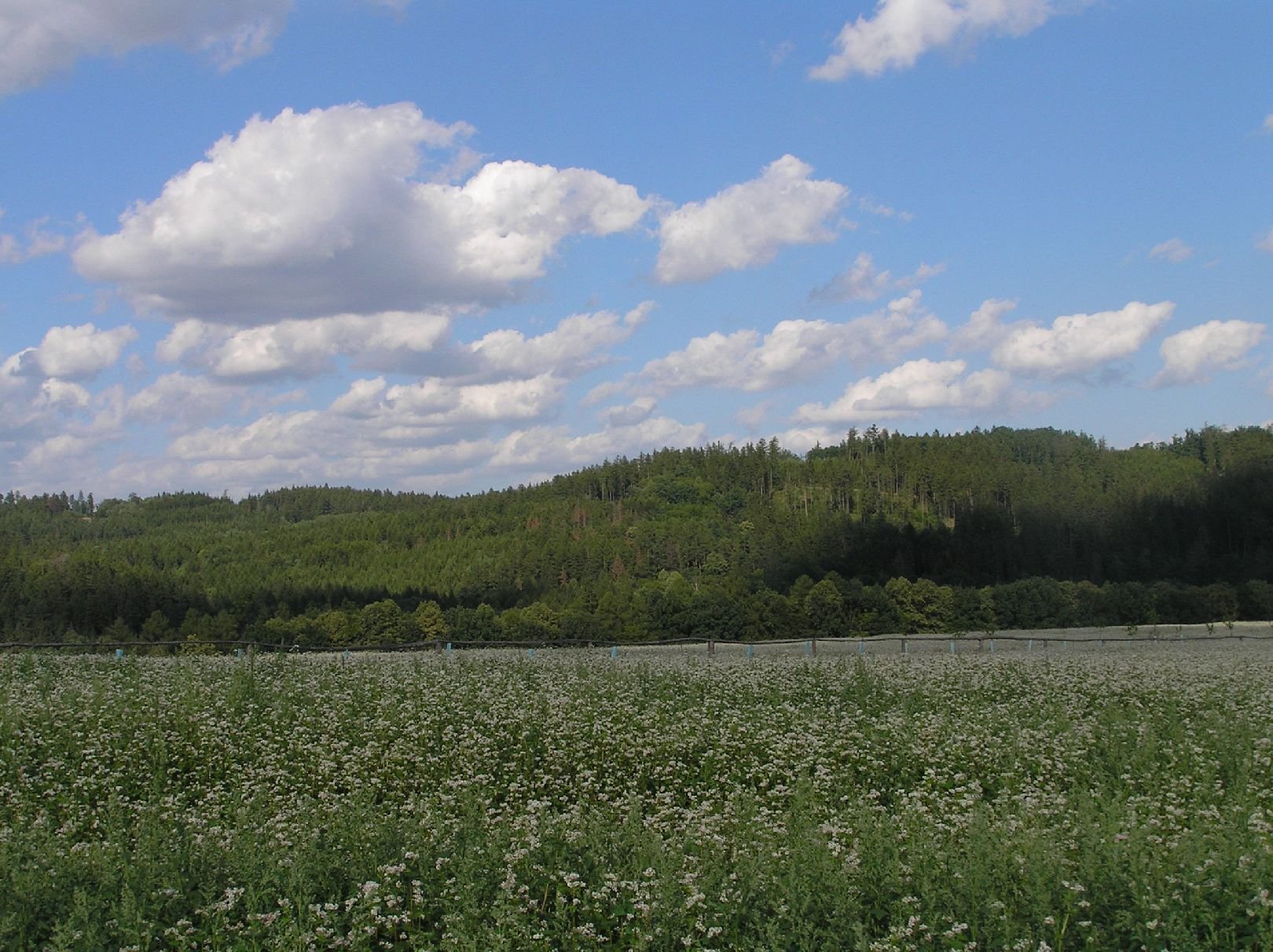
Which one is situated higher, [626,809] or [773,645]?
[626,809]

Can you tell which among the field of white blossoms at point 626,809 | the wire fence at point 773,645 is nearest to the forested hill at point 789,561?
the wire fence at point 773,645

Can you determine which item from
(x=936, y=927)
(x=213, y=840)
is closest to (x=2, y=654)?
(x=213, y=840)

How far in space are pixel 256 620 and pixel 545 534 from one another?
98497 mm

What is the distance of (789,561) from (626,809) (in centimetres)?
11262

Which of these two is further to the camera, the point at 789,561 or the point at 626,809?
the point at 789,561

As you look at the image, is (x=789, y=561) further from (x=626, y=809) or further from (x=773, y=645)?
(x=626, y=809)

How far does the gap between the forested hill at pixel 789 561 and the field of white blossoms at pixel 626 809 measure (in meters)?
55.2

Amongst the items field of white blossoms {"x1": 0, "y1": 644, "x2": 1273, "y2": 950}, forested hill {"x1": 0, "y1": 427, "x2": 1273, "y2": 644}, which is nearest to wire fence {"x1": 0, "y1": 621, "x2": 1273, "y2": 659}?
field of white blossoms {"x1": 0, "y1": 644, "x2": 1273, "y2": 950}

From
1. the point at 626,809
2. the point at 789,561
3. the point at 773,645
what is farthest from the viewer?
the point at 789,561

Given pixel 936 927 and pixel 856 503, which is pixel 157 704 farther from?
pixel 856 503

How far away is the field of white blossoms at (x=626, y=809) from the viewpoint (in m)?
6.46

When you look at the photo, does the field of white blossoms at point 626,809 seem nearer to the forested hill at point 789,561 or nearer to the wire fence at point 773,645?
the wire fence at point 773,645

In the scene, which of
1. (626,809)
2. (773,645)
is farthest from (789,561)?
(626,809)

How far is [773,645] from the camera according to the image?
39781mm
